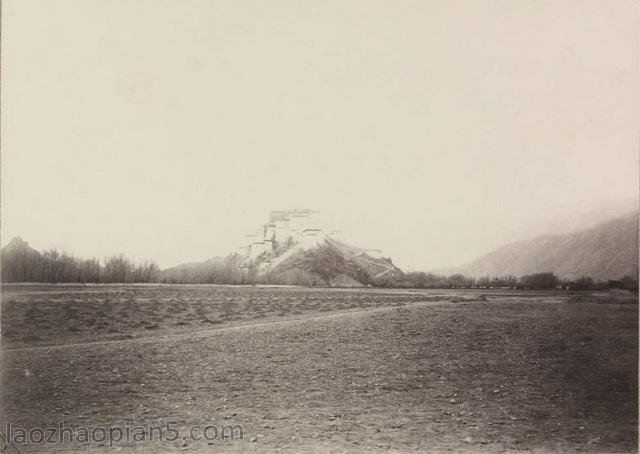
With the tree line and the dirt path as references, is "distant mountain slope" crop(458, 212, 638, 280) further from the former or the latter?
the tree line

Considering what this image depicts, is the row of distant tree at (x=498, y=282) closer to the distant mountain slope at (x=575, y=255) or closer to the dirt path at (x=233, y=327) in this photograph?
the distant mountain slope at (x=575, y=255)

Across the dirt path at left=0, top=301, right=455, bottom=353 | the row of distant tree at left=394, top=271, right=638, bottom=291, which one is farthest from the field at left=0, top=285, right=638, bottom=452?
the row of distant tree at left=394, top=271, right=638, bottom=291

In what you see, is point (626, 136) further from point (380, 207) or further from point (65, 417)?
point (65, 417)

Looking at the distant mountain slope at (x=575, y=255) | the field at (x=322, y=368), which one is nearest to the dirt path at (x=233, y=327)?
the field at (x=322, y=368)

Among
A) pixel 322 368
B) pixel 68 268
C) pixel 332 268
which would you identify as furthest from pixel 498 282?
pixel 68 268

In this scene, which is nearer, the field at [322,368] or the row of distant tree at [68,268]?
the field at [322,368]

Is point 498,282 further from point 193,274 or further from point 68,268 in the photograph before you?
point 68,268
